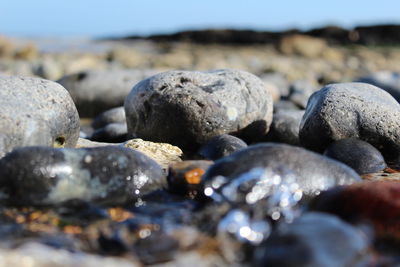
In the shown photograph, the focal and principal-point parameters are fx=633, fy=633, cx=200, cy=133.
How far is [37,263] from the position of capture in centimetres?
244

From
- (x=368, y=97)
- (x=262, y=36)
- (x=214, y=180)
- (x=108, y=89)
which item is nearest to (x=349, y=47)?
(x=262, y=36)

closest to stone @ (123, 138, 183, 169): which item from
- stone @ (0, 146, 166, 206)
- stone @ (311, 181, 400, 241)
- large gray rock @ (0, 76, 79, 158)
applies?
large gray rock @ (0, 76, 79, 158)

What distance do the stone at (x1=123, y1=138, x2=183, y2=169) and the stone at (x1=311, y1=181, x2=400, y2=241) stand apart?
1829mm

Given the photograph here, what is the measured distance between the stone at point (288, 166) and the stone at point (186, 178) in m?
0.13

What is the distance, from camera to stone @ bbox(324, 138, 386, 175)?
4750 mm

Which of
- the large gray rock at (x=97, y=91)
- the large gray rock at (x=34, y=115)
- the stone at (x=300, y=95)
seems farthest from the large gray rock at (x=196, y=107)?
the stone at (x=300, y=95)

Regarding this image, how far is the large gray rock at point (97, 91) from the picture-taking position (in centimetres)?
865

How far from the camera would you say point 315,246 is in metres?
2.33

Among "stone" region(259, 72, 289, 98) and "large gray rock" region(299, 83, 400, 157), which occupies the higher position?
"large gray rock" region(299, 83, 400, 157)

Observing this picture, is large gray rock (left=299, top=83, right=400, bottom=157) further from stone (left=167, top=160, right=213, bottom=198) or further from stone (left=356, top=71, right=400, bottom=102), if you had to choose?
stone (left=356, top=71, right=400, bottom=102)

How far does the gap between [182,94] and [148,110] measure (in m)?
0.39

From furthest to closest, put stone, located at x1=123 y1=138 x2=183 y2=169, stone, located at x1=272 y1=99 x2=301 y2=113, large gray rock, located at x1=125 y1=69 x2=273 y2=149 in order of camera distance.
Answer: stone, located at x1=272 y1=99 x2=301 y2=113
large gray rock, located at x1=125 y1=69 x2=273 y2=149
stone, located at x1=123 y1=138 x2=183 y2=169

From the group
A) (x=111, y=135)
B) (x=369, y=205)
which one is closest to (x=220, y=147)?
(x=111, y=135)

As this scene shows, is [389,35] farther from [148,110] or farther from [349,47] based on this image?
[148,110]
